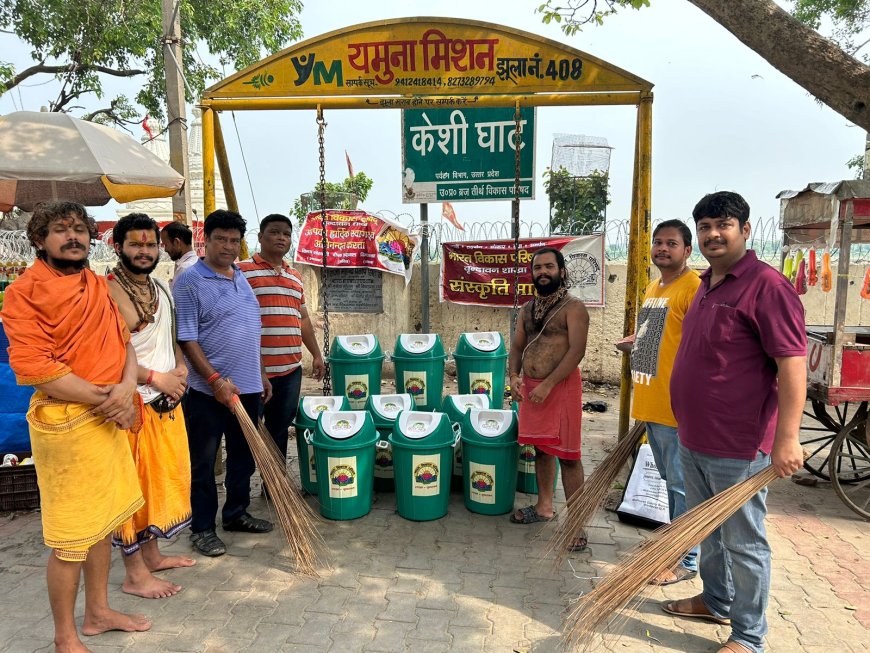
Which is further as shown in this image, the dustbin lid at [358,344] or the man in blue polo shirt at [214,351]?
the dustbin lid at [358,344]

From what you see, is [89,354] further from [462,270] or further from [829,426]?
[462,270]

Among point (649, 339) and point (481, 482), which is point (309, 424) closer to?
point (481, 482)

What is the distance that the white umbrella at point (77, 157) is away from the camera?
422 centimetres

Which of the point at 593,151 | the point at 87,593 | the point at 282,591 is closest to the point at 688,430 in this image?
the point at 282,591

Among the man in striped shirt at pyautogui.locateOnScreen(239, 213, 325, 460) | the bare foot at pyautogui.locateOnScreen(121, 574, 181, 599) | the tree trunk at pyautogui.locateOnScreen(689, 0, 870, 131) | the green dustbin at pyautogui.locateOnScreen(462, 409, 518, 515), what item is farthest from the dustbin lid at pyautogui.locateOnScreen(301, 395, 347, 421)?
the tree trunk at pyautogui.locateOnScreen(689, 0, 870, 131)

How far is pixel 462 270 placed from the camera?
786cm

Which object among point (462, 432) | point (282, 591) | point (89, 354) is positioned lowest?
point (282, 591)

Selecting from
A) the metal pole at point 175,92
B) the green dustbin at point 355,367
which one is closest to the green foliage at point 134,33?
the metal pole at point 175,92

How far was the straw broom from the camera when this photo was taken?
226cm

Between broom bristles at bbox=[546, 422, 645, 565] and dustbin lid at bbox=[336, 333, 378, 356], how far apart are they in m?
2.12

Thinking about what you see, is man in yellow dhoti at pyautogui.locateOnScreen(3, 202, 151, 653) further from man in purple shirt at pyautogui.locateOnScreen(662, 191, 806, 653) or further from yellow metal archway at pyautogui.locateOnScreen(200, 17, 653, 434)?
man in purple shirt at pyautogui.locateOnScreen(662, 191, 806, 653)

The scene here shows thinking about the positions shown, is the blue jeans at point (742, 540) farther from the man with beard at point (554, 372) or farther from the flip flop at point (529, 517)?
the flip flop at point (529, 517)

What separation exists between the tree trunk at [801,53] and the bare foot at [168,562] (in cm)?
429

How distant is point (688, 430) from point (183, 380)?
241 cm
